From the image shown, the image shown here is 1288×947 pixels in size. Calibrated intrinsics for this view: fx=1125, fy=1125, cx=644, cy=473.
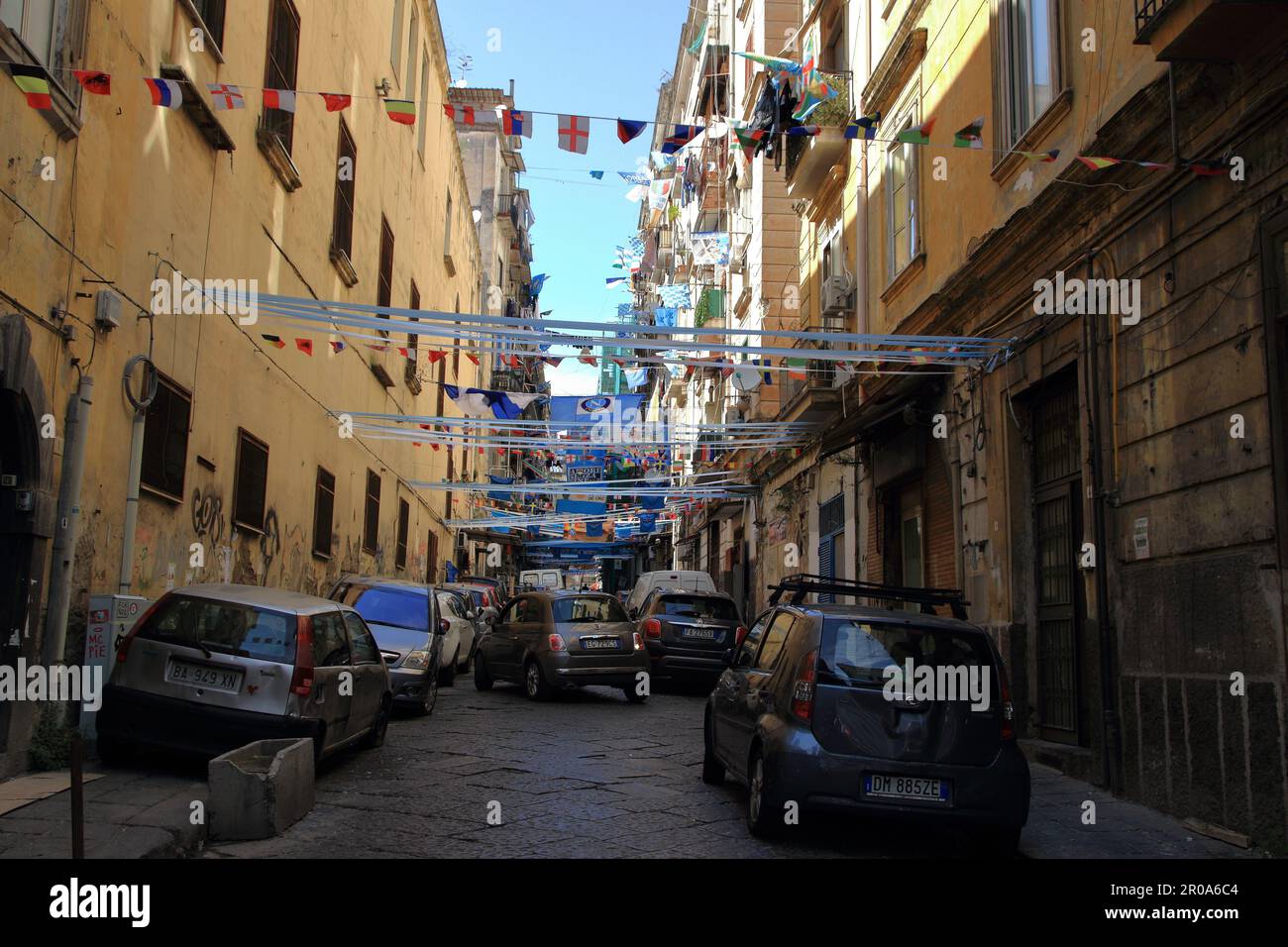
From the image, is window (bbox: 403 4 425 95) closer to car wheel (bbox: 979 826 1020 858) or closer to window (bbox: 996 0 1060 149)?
window (bbox: 996 0 1060 149)

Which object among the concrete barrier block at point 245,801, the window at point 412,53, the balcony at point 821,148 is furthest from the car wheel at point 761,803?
the window at point 412,53

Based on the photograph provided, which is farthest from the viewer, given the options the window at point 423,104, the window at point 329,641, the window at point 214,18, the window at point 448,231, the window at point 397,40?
the window at point 448,231

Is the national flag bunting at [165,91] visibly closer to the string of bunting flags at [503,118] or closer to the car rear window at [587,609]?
the string of bunting flags at [503,118]

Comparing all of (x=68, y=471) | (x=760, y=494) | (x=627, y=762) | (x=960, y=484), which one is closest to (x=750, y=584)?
(x=760, y=494)

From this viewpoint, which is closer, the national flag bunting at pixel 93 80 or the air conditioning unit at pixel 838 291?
the national flag bunting at pixel 93 80

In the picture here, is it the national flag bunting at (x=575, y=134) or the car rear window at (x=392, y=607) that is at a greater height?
the national flag bunting at (x=575, y=134)

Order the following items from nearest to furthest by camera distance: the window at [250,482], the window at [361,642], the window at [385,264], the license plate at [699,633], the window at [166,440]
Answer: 1. the window at [361,642]
2. the window at [166,440]
3. the window at [250,482]
4. the license plate at [699,633]
5. the window at [385,264]

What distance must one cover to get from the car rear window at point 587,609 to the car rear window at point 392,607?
2.09 metres

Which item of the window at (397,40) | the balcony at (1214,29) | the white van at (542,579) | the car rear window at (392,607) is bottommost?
the car rear window at (392,607)

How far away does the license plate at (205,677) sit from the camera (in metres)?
8.05

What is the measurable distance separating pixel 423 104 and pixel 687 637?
1474cm

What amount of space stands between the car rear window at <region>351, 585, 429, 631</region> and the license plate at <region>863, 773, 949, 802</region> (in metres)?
8.02

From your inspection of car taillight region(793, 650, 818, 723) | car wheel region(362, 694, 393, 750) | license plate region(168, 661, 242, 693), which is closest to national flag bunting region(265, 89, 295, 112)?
license plate region(168, 661, 242, 693)

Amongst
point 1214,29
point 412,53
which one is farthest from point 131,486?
point 412,53
